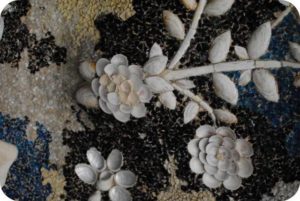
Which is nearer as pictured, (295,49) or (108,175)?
(295,49)

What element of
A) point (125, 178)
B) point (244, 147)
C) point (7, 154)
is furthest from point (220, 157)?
point (7, 154)

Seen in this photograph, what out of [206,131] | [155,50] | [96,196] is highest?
[155,50]

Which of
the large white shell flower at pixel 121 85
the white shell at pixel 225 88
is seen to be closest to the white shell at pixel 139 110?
the large white shell flower at pixel 121 85

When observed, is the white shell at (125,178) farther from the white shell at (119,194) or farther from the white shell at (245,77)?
the white shell at (245,77)

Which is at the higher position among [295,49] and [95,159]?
[295,49]

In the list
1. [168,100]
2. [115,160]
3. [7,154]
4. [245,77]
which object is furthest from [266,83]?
[7,154]

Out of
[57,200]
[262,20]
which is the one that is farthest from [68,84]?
[262,20]

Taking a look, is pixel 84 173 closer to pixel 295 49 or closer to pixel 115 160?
pixel 115 160
